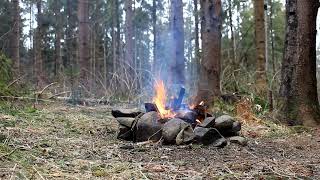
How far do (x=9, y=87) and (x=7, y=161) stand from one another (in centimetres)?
480

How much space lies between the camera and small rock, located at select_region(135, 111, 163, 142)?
491 centimetres

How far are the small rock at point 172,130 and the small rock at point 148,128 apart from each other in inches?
7.1

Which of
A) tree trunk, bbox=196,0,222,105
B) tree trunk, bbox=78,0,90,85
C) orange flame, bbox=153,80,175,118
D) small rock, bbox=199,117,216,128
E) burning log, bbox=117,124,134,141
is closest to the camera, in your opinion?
small rock, bbox=199,117,216,128

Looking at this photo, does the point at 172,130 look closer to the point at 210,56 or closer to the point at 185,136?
the point at 185,136

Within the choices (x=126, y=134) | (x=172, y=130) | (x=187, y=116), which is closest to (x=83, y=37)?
(x=126, y=134)

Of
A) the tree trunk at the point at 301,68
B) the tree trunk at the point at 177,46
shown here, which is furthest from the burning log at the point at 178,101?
the tree trunk at the point at 177,46

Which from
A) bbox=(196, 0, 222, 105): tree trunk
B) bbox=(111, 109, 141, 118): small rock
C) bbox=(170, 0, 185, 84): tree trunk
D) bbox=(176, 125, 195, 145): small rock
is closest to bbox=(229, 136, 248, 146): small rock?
bbox=(176, 125, 195, 145): small rock

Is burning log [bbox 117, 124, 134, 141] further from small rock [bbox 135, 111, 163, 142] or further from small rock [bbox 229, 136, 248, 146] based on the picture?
small rock [bbox 229, 136, 248, 146]

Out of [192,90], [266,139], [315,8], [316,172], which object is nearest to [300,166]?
[316,172]

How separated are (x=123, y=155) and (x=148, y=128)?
1.08 metres

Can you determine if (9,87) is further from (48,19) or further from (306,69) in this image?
(48,19)

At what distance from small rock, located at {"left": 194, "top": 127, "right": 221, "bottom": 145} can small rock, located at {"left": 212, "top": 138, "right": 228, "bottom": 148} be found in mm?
60

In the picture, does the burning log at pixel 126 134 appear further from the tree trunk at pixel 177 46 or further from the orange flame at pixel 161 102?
the tree trunk at pixel 177 46

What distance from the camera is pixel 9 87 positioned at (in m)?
7.66
